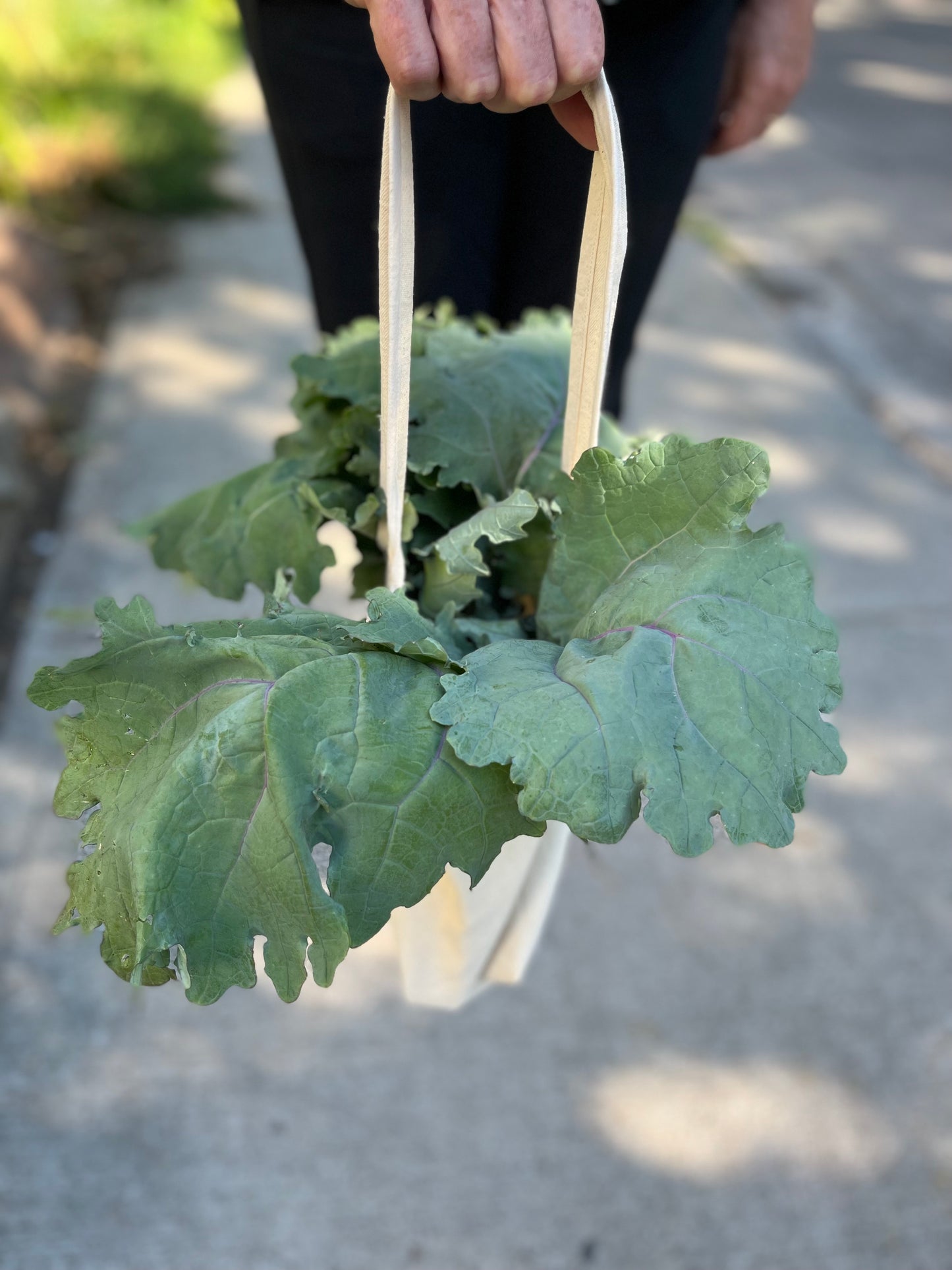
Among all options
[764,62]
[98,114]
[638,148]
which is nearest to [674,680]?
[638,148]

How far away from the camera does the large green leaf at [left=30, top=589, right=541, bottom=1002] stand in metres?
0.72

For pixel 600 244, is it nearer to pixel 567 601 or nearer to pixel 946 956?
pixel 567 601

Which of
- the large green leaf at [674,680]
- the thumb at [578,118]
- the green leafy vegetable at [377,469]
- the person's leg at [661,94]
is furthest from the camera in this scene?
the person's leg at [661,94]

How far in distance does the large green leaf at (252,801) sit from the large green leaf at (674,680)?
0.19ft

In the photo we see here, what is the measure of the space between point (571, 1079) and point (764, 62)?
4.99 feet

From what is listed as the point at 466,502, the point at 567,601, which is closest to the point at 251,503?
the point at 466,502

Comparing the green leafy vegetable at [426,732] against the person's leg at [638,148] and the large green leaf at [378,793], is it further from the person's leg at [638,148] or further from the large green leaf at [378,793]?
the person's leg at [638,148]

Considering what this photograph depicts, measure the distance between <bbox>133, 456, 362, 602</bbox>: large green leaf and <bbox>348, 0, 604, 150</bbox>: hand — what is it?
0.39m

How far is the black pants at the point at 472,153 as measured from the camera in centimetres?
124

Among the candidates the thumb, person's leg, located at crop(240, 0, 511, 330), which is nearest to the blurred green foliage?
person's leg, located at crop(240, 0, 511, 330)

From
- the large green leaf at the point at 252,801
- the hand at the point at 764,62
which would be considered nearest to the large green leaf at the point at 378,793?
the large green leaf at the point at 252,801

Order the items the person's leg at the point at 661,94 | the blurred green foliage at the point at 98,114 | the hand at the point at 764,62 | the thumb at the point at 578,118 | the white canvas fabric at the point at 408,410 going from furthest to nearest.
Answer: the blurred green foliage at the point at 98,114 → the hand at the point at 764,62 → the person's leg at the point at 661,94 → the thumb at the point at 578,118 → the white canvas fabric at the point at 408,410

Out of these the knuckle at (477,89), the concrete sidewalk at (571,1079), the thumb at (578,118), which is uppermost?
the knuckle at (477,89)

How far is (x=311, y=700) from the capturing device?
0.76 metres
